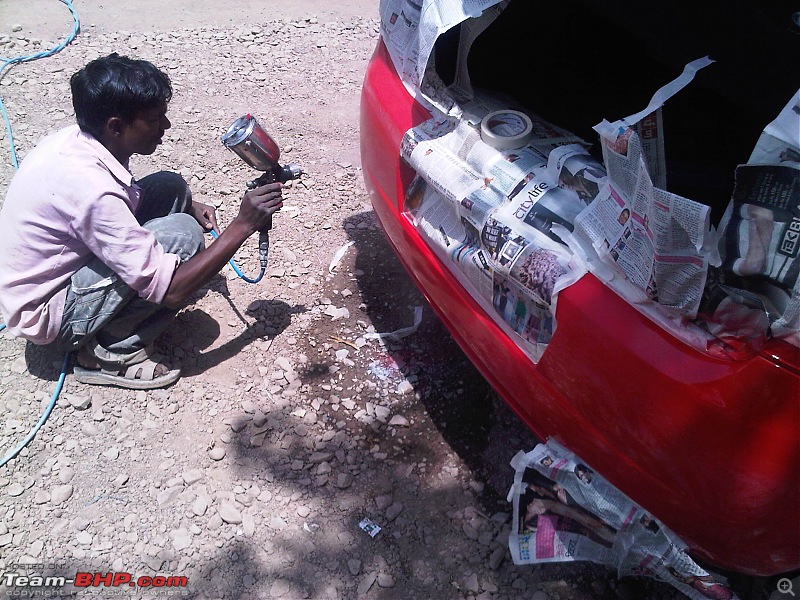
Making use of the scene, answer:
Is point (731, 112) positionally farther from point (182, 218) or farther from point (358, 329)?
point (182, 218)

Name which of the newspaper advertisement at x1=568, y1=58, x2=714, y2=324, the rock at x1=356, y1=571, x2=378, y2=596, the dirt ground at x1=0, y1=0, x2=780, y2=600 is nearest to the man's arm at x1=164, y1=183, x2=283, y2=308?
the dirt ground at x1=0, y1=0, x2=780, y2=600

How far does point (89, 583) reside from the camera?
2125mm

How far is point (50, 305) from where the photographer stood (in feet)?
8.31

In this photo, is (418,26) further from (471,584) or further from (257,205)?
(471,584)

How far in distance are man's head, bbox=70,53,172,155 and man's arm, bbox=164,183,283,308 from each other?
1.56ft

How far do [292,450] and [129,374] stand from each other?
0.76 meters

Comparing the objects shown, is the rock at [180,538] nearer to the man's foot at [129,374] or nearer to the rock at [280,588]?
the rock at [280,588]

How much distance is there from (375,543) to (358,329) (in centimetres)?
102

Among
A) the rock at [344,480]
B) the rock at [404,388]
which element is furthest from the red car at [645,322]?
the rock at [344,480]

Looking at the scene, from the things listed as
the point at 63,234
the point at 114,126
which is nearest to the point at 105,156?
the point at 114,126

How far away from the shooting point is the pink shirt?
2.36 metres

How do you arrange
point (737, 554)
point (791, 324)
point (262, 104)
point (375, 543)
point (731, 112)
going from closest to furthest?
point (791, 324), point (737, 554), point (375, 543), point (731, 112), point (262, 104)

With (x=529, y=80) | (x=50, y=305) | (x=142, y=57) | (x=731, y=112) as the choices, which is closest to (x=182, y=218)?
(x=50, y=305)

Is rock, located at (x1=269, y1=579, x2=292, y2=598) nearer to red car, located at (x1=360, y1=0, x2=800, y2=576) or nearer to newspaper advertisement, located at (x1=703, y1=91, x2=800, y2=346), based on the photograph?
red car, located at (x1=360, y1=0, x2=800, y2=576)
